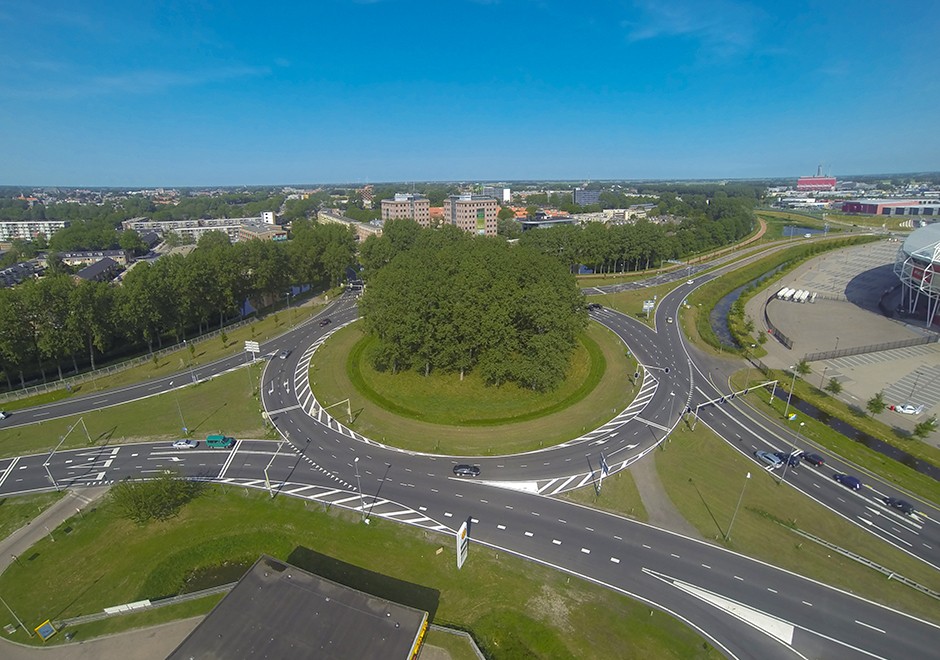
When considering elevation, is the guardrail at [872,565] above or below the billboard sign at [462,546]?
below

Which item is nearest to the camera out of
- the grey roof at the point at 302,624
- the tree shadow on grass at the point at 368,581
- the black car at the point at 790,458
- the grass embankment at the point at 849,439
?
the grey roof at the point at 302,624

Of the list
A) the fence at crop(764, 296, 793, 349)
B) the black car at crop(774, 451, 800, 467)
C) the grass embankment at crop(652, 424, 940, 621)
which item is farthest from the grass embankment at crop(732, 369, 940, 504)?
the fence at crop(764, 296, 793, 349)

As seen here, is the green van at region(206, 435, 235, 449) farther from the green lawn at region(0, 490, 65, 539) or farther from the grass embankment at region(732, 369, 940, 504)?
the grass embankment at region(732, 369, 940, 504)

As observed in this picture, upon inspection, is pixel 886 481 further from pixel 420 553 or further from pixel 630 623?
pixel 420 553

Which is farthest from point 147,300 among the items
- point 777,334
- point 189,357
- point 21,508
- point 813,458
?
point 777,334

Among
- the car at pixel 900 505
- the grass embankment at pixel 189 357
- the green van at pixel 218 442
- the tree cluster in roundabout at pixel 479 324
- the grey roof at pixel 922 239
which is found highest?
the grey roof at pixel 922 239

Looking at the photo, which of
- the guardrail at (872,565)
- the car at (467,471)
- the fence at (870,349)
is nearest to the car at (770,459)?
the guardrail at (872,565)

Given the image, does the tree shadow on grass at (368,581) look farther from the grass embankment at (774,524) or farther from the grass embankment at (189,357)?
the grass embankment at (189,357)
